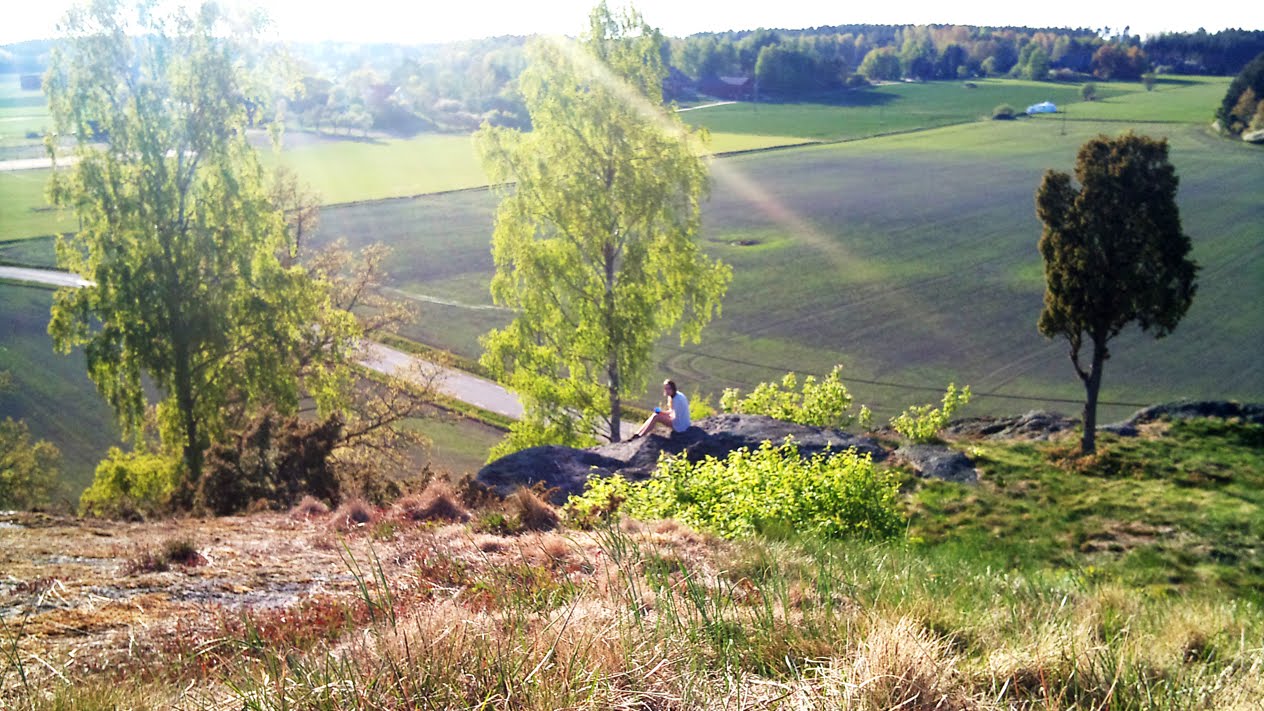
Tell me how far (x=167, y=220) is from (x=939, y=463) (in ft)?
55.4

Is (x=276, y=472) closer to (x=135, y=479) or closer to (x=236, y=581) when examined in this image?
(x=236, y=581)

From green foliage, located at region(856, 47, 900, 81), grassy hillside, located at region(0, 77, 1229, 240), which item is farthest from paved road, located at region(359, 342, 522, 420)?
green foliage, located at region(856, 47, 900, 81)

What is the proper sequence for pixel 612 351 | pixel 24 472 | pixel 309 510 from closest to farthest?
1. pixel 309 510
2. pixel 612 351
3. pixel 24 472

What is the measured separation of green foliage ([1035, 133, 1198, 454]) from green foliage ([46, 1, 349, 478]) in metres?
17.8

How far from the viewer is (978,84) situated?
184 m

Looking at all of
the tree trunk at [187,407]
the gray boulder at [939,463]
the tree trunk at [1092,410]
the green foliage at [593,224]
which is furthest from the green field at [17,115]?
the tree trunk at [1092,410]

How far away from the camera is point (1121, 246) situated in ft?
67.8

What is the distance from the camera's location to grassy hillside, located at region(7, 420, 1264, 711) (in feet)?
15.3

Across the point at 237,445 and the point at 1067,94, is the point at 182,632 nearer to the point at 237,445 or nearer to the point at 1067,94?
the point at 237,445

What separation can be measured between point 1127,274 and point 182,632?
20159 mm

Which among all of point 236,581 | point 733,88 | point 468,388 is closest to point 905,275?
point 468,388

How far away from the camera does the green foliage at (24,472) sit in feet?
82.1

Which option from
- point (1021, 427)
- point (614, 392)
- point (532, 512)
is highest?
point (532, 512)

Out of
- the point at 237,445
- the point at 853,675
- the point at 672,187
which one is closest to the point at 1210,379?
the point at 672,187
